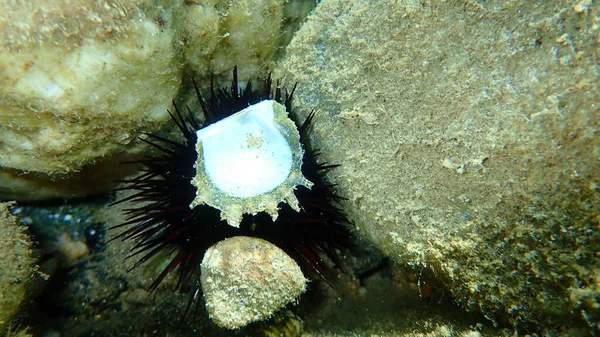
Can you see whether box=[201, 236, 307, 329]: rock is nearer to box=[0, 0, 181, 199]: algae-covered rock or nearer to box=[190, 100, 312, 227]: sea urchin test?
box=[190, 100, 312, 227]: sea urchin test

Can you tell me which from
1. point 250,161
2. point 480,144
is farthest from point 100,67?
point 480,144

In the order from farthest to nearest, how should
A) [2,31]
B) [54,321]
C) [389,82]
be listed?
[54,321], [389,82], [2,31]

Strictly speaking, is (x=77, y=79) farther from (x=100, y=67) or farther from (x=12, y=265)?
(x=12, y=265)

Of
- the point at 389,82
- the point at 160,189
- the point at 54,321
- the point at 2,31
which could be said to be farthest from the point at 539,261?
the point at 54,321

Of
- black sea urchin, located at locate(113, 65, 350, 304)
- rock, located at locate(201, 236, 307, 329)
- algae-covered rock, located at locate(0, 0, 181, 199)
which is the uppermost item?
algae-covered rock, located at locate(0, 0, 181, 199)

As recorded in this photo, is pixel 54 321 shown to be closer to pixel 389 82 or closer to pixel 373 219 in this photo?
pixel 373 219

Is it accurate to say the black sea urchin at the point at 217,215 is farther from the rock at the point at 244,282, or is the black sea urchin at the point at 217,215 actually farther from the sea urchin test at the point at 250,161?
the rock at the point at 244,282

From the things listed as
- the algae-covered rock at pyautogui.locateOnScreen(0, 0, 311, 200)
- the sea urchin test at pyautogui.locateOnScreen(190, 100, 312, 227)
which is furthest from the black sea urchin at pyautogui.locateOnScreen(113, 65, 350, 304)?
the algae-covered rock at pyautogui.locateOnScreen(0, 0, 311, 200)
